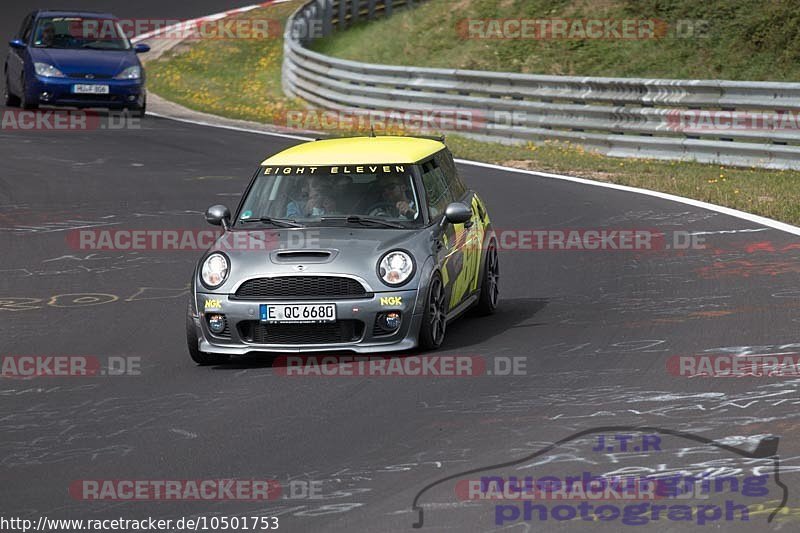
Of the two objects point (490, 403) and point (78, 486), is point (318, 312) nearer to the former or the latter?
point (490, 403)

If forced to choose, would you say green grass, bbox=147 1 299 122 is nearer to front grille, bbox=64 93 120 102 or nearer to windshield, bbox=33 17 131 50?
windshield, bbox=33 17 131 50

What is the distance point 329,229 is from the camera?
10844 mm

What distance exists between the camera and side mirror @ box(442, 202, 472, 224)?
1089 centimetres

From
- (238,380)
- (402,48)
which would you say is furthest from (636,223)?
(402,48)

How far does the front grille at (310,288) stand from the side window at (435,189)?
1.12 meters

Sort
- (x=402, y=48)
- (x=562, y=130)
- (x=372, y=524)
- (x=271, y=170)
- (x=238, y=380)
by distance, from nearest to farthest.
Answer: (x=372, y=524) < (x=238, y=380) < (x=271, y=170) < (x=562, y=130) < (x=402, y=48)

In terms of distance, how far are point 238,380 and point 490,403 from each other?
70.5 inches

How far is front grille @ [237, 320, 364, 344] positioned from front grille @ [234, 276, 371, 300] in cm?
18

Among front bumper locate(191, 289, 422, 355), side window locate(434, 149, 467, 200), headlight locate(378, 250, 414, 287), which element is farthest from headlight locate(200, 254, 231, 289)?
side window locate(434, 149, 467, 200)

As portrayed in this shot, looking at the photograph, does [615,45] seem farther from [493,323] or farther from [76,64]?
[493,323]

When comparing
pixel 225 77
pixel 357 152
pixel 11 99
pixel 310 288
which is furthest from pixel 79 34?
pixel 310 288

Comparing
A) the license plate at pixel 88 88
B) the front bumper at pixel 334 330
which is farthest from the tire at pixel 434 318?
the license plate at pixel 88 88

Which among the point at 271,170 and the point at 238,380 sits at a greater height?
the point at 271,170

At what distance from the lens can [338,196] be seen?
1122 centimetres
